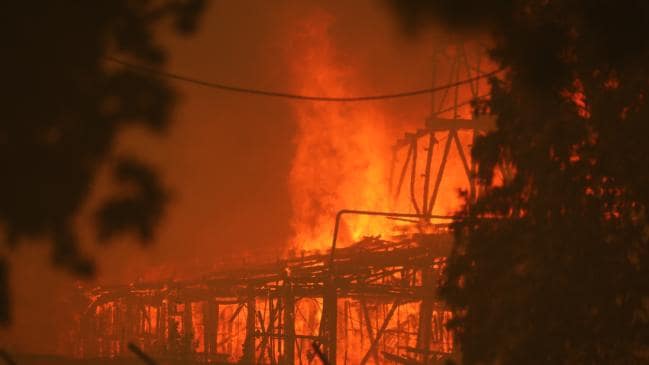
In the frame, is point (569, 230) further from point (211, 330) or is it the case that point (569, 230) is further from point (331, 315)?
point (211, 330)

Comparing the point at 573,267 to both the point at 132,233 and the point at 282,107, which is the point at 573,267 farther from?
the point at 282,107

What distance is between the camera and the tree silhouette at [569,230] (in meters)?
9.82

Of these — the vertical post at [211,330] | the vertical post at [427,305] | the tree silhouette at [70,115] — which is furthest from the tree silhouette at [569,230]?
the vertical post at [211,330]

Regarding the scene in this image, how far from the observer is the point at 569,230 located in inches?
391

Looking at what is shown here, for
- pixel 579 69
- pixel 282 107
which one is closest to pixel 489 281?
pixel 579 69

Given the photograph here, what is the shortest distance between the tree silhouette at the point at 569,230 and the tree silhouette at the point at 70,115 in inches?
169

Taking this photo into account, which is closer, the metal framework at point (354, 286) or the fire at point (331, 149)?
the metal framework at point (354, 286)

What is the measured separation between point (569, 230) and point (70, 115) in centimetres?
564

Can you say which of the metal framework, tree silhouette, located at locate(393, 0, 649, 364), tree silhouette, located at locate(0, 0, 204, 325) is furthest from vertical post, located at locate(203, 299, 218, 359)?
tree silhouette, located at locate(0, 0, 204, 325)

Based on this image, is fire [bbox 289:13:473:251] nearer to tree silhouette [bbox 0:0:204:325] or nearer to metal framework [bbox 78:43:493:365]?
metal framework [bbox 78:43:493:365]

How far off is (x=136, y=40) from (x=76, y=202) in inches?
50.2

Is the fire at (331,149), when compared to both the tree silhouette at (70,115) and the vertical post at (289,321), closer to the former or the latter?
the vertical post at (289,321)

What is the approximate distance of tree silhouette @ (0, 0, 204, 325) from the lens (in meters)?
6.56

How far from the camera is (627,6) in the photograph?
6660 millimetres
